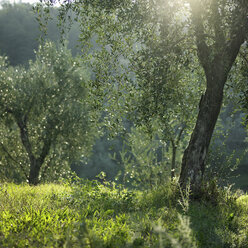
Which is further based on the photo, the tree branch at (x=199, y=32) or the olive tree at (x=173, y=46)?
the olive tree at (x=173, y=46)

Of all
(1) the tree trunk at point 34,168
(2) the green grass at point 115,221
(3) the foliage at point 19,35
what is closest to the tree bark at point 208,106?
(2) the green grass at point 115,221

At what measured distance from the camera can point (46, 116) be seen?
70.5ft

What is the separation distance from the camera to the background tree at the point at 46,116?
2111cm

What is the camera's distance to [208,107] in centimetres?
898

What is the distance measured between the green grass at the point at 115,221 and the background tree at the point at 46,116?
13.5 metres

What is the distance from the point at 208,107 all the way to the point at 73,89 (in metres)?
15.9

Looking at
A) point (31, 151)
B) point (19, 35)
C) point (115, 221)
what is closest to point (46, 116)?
A: point (31, 151)

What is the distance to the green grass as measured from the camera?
4215mm

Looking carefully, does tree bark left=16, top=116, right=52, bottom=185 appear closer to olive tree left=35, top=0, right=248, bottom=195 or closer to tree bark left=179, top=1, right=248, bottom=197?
olive tree left=35, top=0, right=248, bottom=195

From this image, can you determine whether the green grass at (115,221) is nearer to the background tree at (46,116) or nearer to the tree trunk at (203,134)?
the tree trunk at (203,134)

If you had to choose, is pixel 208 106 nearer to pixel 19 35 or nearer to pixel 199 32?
pixel 199 32

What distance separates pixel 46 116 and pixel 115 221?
→ 17.0 metres

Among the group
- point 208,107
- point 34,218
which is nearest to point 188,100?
point 208,107

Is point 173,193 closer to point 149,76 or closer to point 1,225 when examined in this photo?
point 149,76
